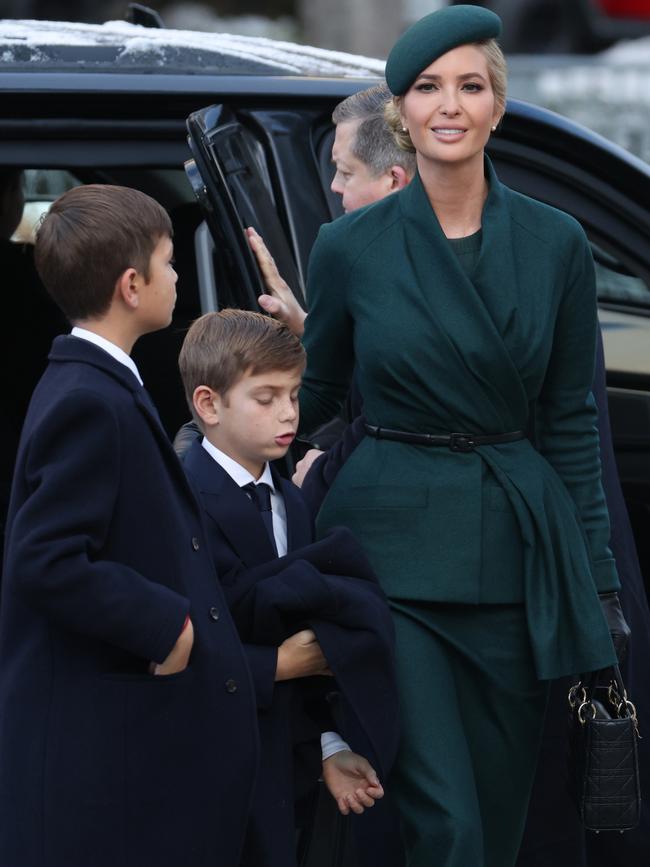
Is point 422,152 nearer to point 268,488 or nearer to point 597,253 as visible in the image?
point 268,488

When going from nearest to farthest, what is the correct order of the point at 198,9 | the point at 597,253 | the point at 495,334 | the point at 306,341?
the point at 495,334 < the point at 306,341 < the point at 597,253 < the point at 198,9

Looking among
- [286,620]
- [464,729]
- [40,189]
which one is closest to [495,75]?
[286,620]

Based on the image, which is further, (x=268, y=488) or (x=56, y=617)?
(x=268, y=488)

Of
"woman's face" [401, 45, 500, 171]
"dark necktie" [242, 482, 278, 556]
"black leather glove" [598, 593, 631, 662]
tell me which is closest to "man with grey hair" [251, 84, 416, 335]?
"woman's face" [401, 45, 500, 171]

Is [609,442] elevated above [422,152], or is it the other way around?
[422,152]

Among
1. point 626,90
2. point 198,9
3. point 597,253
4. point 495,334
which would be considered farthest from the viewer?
point 198,9

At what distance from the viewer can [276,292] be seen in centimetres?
284

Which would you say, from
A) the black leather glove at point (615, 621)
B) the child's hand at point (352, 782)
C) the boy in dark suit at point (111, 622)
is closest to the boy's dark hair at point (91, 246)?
the boy in dark suit at point (111, 622)

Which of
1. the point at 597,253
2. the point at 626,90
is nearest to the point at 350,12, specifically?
the point at 626,90

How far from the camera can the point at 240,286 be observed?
2.86 meters

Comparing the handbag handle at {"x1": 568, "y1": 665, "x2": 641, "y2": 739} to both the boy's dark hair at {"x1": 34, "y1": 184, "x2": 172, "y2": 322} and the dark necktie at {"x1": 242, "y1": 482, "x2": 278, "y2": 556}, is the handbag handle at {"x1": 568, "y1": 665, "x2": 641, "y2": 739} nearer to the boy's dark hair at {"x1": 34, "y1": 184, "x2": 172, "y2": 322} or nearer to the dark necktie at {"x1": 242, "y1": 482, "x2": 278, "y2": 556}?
the dark necktie at {"x1": 242, "y1": 482, "x2": 278, "y2": 556}

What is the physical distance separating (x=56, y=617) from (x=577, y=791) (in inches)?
37.2

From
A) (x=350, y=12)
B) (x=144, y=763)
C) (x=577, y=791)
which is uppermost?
(x=350, y=12)

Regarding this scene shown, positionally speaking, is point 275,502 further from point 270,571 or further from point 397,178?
point 397,178
